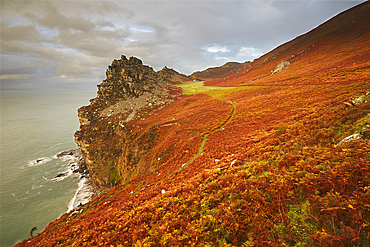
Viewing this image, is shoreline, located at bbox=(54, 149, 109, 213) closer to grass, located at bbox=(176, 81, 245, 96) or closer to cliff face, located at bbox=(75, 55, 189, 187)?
cliff face, located at bbox=(75, 55, 189, 187)

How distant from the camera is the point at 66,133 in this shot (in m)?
70.9

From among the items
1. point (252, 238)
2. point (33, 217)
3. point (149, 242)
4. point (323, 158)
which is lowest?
point (33, 217)

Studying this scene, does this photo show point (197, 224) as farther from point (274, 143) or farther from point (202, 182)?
point (274, 143)

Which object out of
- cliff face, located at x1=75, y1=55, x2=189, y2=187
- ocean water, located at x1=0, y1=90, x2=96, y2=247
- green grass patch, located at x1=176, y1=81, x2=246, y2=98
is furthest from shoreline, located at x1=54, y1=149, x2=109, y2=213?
green grass patch, located at x1=176, y1=81, x2=246, y2=98

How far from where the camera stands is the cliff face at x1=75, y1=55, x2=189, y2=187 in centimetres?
3017

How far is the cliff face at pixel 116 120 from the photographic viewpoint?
3017 centimetres

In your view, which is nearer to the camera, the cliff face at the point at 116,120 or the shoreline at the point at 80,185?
the shoreline at the point at 80,185

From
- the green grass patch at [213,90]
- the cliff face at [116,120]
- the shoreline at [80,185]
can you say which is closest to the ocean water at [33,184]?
the shoreline at [80,185]

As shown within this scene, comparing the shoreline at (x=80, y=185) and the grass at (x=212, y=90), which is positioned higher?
the grass at (x=212, y=90)

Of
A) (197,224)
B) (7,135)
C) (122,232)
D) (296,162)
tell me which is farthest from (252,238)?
(7,135)

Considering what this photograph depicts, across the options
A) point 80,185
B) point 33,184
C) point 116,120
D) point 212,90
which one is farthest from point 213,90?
point 33,184

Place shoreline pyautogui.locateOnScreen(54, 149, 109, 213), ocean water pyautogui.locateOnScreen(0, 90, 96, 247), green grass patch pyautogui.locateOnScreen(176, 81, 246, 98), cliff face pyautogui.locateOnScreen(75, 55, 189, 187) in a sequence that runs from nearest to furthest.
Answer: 1. ocean water pyautogui.locateOnScreen(0, 90, 96, 247)
2. shoreline pyautogui.locateOnScreen(54, 149, 109, 213)
3. cliff face pyautogui.locateOnScreen(75, 55, 189, 187)
4. green grass patch pyautogui.locateOnScreen(176, 81, 246, 98)

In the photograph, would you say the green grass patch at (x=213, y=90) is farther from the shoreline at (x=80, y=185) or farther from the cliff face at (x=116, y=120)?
the shoreline at (x=80, y=185)

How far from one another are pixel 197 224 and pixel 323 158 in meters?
6.57
